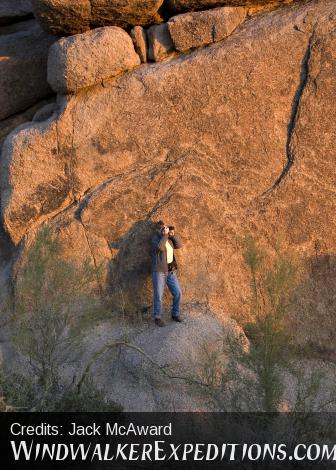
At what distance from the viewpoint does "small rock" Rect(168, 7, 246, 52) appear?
9.80m

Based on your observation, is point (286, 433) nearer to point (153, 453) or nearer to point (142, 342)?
point (153, 453)

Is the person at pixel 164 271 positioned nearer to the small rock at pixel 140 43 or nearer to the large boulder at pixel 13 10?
the small rock at pixel 140 43

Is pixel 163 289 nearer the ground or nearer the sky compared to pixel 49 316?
nearer the ground

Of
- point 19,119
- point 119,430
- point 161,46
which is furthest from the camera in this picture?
point 19,119

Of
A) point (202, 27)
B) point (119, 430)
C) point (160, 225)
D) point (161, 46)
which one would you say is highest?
point (202, 27)

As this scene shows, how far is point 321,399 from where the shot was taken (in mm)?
8547

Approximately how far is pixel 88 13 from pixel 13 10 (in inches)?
82.4

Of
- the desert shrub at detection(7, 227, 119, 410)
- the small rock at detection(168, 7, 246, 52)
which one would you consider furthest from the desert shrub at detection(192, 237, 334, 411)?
the small rock at detection(168, 7, 246, 52)

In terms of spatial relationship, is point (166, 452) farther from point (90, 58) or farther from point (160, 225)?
point (90, 58)

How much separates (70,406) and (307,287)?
138 inches

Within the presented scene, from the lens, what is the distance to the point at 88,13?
32.6ft

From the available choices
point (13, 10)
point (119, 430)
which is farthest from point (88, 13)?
point (119, 430)

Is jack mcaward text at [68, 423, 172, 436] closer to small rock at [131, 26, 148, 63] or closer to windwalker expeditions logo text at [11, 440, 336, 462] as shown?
windwalker expeditions logo text at [11, 440, 336, 462]

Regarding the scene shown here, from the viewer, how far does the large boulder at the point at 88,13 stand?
9.83m
